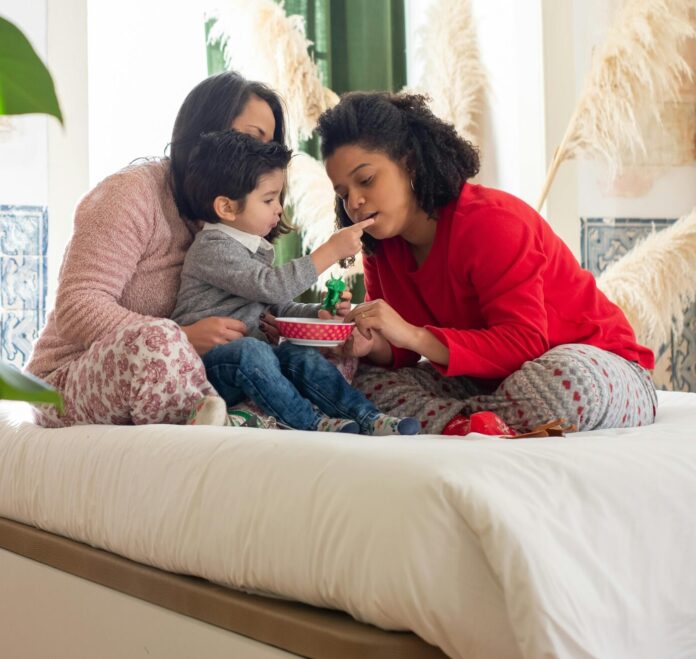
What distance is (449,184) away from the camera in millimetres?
1959

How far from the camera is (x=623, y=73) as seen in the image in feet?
10.2

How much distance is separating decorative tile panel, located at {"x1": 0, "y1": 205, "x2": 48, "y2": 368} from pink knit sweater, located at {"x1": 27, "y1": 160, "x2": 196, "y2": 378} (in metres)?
0.88

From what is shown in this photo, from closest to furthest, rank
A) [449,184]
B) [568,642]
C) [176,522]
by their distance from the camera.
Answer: [568,642], [176,522], [449,184]

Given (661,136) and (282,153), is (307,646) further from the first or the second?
(661,136)

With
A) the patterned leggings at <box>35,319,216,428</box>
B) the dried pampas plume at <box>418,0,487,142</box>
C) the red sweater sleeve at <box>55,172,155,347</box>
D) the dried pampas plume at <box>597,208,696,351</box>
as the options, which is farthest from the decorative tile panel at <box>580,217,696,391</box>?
the patterned leggings at <box>35,319,216,428</box>

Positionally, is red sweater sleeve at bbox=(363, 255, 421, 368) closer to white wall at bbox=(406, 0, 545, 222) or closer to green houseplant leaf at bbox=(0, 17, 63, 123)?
white wall at bbox=(406, 0, 545, 222)

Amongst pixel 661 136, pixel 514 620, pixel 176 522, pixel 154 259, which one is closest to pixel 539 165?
pixel 661 136

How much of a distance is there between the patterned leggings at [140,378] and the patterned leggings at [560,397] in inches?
16.4

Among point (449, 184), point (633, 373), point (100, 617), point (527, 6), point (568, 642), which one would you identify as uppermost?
point (527, 6)

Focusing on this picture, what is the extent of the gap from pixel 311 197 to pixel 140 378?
1.59m

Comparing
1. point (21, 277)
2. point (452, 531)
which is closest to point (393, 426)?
point (452, 531)

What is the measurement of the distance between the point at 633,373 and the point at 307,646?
1.02 m

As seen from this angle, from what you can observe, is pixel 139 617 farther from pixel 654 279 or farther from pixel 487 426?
pixel 654 279

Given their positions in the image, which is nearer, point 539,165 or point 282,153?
point 282,153
